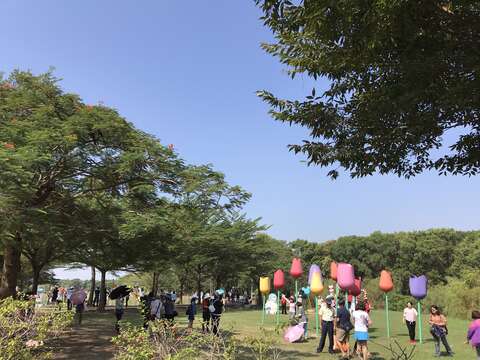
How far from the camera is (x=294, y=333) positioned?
14.5 meters

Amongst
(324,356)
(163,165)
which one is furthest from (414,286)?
(163,165)

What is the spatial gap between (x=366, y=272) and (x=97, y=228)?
53.3 metres

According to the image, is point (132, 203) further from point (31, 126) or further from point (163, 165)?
point (31, 126)

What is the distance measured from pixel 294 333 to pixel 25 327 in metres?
9.65

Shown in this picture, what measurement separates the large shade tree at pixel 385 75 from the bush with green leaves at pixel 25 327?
4884 millimetres

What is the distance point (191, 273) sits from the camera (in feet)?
149

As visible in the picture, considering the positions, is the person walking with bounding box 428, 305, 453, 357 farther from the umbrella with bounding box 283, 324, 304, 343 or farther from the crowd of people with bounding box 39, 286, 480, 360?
the umbrella with bounding box 283, 324, 304, 343

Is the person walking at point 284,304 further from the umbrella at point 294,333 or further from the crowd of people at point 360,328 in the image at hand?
the crowd of people at point 360,328

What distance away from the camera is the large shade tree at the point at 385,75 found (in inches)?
186

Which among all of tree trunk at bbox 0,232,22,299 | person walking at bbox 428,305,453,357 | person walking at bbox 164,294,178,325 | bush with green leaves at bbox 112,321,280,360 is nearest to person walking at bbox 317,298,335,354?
person walking at bbox 428,305,453,357

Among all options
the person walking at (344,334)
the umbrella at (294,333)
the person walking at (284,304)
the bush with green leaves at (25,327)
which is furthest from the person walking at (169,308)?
the person walking at (284,304)

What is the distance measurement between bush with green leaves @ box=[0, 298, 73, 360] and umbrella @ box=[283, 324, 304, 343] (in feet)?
28.1

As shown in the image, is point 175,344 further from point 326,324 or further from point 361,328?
point 326,324

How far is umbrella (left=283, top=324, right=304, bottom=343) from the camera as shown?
14.4 m
